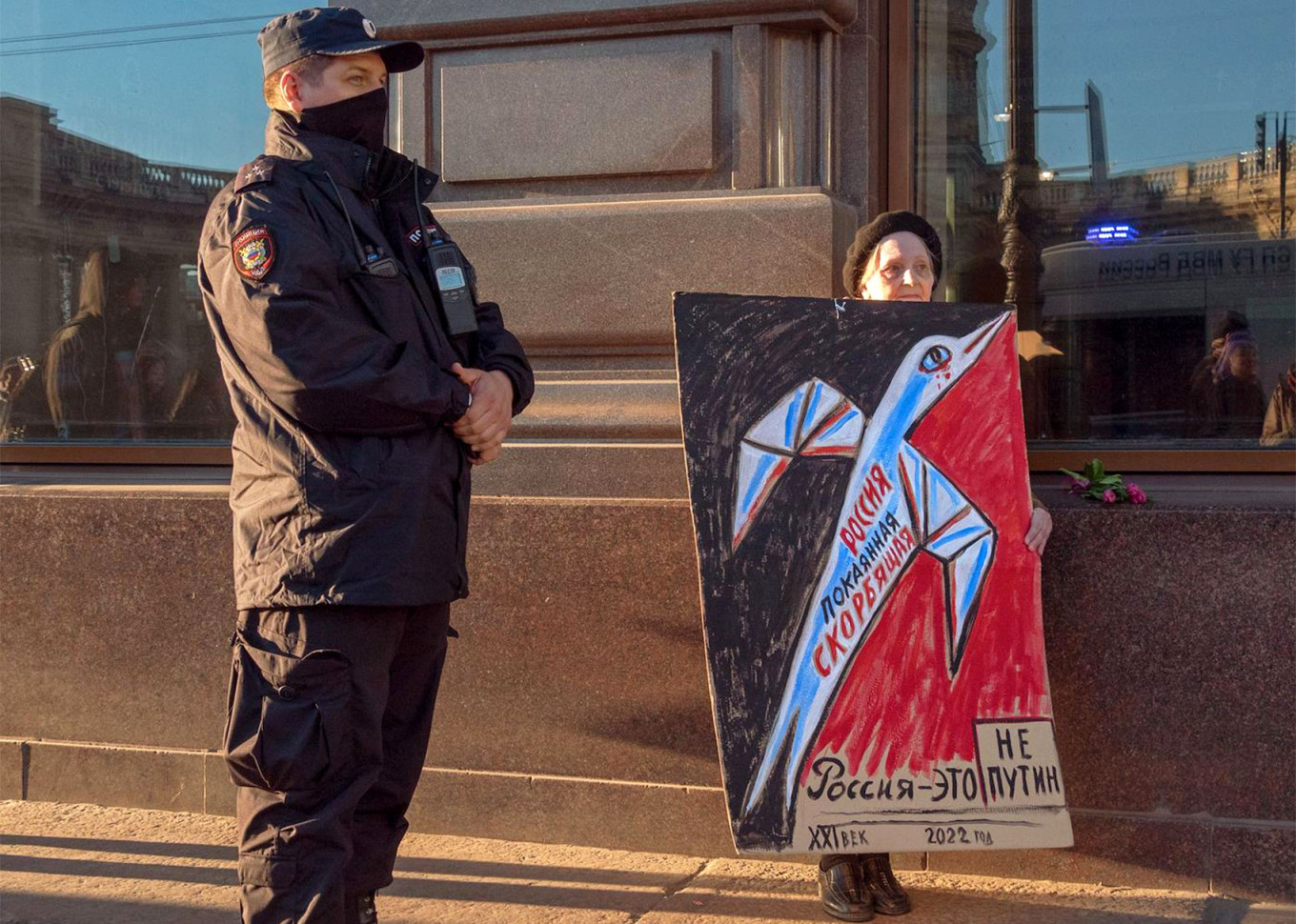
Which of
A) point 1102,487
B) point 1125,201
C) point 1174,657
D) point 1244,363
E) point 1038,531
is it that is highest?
point 1125,201

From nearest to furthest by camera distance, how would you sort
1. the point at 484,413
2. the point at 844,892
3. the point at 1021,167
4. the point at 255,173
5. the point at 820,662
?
1. the point at 255,173
2. the point at 484,413
3. the point at 820,662
4. the point at 844,892
5. the point at 1021,167

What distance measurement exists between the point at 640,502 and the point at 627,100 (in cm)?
130

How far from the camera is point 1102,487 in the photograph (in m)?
4.03

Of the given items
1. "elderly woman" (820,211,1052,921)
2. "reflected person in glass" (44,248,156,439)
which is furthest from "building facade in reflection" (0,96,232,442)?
"elderly woman" (820,211,1052,921)

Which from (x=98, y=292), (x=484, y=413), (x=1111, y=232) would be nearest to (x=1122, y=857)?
(x=1111, y=232)

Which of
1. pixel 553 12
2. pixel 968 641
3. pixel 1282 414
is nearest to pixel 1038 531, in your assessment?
pixel 968 641

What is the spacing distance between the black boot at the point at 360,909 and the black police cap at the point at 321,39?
5.83 feet

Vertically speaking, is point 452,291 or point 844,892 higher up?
point 452,291

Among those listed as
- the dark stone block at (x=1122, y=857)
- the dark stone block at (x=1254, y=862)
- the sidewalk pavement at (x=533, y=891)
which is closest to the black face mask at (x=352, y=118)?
the sidewalk pavement at (x=533, y=891)

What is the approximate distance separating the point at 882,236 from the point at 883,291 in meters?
0.15

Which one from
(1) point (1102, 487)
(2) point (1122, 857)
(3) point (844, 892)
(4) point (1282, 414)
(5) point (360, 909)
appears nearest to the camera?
(5) point (360, 909)

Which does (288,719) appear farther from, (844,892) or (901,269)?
(901,269)

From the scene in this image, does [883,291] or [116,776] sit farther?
[116,776]

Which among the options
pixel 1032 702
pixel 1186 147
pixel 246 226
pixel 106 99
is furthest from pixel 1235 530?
pixel 106 99
